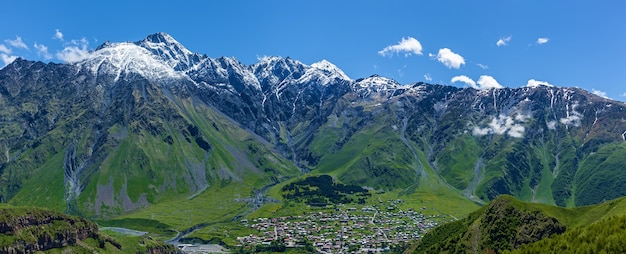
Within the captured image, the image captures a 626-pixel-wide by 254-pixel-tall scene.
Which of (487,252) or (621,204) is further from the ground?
(621,204)

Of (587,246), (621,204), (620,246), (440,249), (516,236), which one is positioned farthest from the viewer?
(440,249)

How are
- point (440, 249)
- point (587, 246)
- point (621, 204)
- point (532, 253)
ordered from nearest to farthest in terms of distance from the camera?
1. point (587, 246)
2. point (532, 253)
3. point (621, 204)
4. point (440, 249)

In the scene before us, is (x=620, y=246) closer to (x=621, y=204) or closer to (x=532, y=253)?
(x=532, y=253)

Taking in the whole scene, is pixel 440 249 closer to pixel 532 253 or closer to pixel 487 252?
Result: pixel 487 252

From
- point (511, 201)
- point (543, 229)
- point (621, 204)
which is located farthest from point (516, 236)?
point (621, 204)

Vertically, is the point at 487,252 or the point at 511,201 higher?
the point at 511,201

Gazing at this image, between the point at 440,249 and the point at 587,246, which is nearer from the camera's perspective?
the point at 587,246

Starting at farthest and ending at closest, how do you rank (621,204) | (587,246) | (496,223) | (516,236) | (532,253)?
(496,223)
(516,236)
(621,204)
(532,253)
(587,246)

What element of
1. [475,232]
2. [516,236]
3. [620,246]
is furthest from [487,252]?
[620,246]

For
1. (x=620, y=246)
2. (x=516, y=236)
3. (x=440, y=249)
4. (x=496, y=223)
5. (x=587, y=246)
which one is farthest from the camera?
(x=440, y=249)
